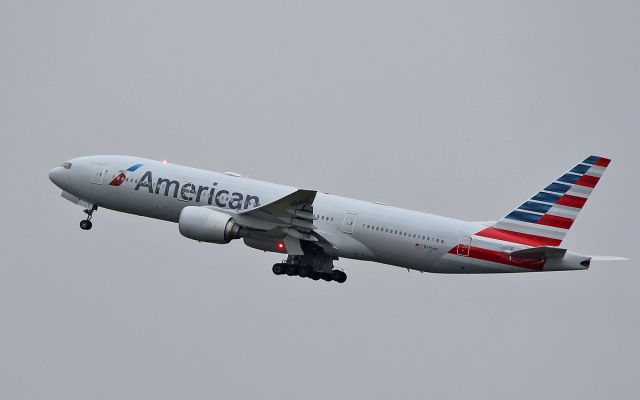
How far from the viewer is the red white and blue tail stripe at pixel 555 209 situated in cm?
6838

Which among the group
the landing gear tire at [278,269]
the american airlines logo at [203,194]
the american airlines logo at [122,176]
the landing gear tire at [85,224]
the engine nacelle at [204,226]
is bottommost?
the landing gear tire at [278,269]

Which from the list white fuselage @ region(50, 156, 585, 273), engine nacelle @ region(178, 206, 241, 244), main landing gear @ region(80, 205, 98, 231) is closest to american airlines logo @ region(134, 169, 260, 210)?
white fuselage @ region(50, 156, 585, 273)

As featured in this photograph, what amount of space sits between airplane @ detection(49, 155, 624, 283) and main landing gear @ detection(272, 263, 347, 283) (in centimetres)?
6

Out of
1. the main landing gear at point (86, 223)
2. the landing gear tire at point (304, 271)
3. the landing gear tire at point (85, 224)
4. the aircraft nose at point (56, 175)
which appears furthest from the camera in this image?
the landing gear tire at point (85, 224)

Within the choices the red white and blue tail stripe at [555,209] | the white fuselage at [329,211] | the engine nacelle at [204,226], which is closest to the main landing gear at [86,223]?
the white fuselage at [329,211]

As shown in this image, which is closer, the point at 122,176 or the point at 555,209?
the point at 555,209

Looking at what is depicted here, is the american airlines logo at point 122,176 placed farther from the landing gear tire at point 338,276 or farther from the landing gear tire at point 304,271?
the landing gear tire at point 338,276

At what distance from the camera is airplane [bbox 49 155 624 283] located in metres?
A: 68.4

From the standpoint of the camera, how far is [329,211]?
70812mm

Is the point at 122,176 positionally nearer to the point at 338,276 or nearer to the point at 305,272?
the point at 305,272

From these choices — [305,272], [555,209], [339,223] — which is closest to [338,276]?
[305,272]

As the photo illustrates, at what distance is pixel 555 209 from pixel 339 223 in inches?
455

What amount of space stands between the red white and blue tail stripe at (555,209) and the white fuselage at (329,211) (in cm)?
106

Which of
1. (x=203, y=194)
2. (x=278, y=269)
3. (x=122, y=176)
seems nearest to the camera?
(x=203, y=194)
